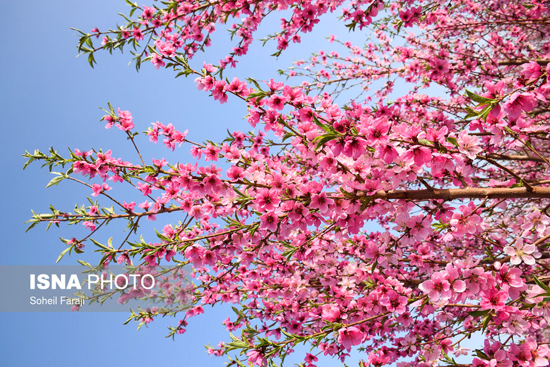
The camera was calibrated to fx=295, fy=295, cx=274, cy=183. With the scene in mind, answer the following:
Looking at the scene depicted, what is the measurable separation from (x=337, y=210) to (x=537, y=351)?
181cm

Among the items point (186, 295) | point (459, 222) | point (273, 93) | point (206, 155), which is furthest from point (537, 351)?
point (186, 295)

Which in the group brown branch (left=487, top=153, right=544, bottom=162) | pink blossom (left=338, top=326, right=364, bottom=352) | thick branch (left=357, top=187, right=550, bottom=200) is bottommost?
pink blossom (left=338, top=326, right=364, bottom=352)

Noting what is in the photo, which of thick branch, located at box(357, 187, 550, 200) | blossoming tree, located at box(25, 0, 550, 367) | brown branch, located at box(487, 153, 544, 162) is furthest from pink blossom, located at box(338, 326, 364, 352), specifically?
brown branch, located at box(487, 153, 544, 162)

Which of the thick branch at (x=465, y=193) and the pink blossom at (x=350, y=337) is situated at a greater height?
the thick branch at (x=465, y=193)

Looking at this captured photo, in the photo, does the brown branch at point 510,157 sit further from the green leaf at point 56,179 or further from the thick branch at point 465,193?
the green leaf at point 56,179

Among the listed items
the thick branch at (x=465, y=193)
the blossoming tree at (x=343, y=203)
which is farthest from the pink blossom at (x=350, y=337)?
the thick branch at (x=465, y=193)

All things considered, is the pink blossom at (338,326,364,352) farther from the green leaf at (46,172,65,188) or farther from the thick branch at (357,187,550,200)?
the green leaf at (46,172,65,188)

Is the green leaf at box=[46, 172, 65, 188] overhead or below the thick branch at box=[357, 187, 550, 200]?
overhead

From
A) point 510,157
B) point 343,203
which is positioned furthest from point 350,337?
point 510,157

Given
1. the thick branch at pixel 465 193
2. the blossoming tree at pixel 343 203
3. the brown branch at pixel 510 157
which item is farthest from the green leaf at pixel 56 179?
the brown branch at pixel 510 157

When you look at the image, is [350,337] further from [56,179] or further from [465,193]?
[56,179]

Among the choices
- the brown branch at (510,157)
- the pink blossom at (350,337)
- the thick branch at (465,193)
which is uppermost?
the brown branch at (510,157)

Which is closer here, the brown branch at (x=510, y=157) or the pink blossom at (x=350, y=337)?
the pink blossom at (x=350, y=337)

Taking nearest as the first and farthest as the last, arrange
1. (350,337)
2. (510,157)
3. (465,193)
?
(465,193) < (350,337) < (510,157)
